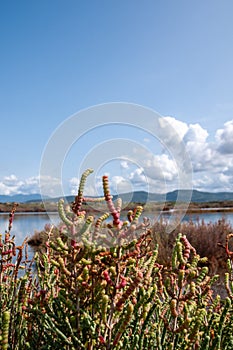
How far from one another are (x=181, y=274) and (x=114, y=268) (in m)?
0.20

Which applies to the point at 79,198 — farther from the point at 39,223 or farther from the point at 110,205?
the point at 39,223

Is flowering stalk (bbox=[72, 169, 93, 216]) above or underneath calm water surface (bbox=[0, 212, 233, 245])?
above

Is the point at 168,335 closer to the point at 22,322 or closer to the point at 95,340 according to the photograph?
the point at 95,340

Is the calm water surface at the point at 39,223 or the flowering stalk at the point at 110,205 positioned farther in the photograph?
the calm water surface at the point at 39,223

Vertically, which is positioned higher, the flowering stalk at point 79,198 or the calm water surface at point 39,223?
the flowering stalk at point 79,198

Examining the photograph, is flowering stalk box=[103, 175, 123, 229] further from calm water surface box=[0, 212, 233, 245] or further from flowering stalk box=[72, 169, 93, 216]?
calm water surface box=[0, 212, 233, 245]

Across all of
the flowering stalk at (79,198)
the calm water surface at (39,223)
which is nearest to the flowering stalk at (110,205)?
the flowering stalk at (79,198)

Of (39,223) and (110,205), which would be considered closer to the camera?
(110,205)

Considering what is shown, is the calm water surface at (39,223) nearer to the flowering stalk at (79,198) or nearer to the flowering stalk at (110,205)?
the flowering stalk at (79,198)

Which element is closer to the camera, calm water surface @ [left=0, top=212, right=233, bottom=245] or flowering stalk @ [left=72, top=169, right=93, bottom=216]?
flowering stalk @ [left=72, top=169, right=93, bottom=216]

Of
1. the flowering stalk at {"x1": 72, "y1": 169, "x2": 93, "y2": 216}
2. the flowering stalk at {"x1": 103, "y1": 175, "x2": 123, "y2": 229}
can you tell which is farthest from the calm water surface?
the flowering stalk at {"x1": 103, "y1": 175, "x2": 123, "y2": 229}

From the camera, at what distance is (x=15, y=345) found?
1.52 m

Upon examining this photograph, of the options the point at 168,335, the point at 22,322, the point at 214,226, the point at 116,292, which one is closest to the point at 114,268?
the point at 116,292

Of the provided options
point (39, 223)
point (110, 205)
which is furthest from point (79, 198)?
point (39, 223)
